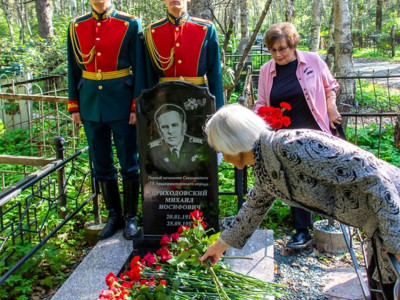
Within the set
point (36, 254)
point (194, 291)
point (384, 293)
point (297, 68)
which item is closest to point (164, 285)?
point (194, 291)

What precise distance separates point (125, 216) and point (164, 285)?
57.9 inches

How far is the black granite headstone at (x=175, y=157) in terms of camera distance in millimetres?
3332

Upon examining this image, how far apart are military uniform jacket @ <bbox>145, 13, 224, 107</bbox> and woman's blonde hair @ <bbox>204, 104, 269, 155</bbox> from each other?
1617mm

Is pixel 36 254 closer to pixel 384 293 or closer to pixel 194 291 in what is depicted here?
pixel 194 291

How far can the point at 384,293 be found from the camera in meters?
2.13

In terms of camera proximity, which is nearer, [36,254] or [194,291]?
[194,291]

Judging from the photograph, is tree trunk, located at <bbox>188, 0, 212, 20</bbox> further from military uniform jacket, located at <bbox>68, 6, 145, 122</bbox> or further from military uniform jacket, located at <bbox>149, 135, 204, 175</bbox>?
military uniform jacket, located at <bbox>149, 135, 204, 175</bbox>

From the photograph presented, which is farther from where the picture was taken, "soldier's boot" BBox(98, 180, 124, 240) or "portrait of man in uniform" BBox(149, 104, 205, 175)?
"soldier's boot" BBox(98, 180, 124, 240)

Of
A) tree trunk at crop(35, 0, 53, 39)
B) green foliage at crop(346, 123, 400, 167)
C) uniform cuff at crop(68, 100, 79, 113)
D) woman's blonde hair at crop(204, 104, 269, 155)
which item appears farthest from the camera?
tree trunk at crop(35, 0, 53, 39)

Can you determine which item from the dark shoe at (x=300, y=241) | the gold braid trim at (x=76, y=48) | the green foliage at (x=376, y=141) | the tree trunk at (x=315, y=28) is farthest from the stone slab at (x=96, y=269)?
the tree trunk at (x=315, y=28)

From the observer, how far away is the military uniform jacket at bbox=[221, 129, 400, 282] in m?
1.79

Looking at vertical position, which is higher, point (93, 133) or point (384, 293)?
point (93, 133)

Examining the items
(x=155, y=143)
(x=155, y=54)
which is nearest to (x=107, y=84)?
(x=155, y=54)

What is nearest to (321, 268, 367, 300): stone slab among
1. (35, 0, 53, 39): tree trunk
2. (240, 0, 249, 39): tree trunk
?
(35, 0, 53, 39): tree trunk
